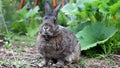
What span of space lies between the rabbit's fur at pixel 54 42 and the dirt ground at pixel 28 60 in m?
0.18

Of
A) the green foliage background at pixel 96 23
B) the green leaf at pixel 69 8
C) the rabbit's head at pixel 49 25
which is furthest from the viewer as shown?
the green leaf at pixel 69 8

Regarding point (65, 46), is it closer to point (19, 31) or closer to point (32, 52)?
point (32, 52)

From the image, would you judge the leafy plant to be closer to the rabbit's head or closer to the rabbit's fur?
the rabbit's fur

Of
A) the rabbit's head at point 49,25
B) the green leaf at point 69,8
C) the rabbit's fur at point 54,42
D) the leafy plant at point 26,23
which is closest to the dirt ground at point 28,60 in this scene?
the rabbit's fur at point 54,42

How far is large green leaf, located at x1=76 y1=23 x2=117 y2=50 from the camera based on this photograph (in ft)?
21.7

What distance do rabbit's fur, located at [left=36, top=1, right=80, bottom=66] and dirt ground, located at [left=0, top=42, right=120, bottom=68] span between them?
0.18 metres

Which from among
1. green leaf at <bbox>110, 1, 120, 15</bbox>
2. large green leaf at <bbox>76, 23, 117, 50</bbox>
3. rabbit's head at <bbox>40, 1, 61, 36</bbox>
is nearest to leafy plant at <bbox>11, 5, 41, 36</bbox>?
large green leaf at <bbox>76, 23, 117, 50</bbox>

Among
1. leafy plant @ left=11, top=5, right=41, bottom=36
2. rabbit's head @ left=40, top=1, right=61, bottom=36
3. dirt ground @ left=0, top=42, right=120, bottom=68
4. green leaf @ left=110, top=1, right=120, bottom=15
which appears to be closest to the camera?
rabbit's head @ left=40, top=1, right=61, bottom=36

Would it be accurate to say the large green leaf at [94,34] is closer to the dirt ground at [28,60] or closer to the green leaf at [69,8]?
the dirt ground at [28,60]

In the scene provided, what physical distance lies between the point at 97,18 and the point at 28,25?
2.16 m

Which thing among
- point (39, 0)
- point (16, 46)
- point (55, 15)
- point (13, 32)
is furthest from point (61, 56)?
point (39, 0)

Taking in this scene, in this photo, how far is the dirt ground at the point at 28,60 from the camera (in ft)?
17.6

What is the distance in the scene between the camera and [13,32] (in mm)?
8469

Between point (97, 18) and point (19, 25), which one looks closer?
point (97, 18)
